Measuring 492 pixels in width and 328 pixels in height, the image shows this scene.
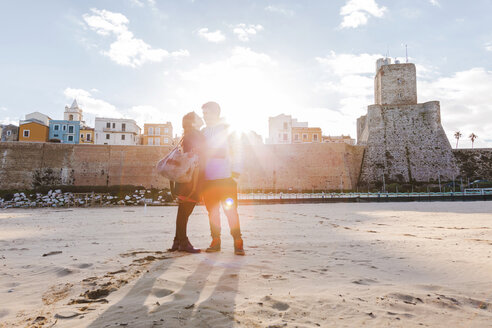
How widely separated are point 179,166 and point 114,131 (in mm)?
48000

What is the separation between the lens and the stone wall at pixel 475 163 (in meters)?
31.5

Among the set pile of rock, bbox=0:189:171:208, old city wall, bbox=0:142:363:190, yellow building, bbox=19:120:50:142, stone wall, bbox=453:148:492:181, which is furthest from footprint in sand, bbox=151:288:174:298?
yellow building, bbox=19:120:50:142

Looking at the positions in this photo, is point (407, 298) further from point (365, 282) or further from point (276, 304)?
point (276, 304)

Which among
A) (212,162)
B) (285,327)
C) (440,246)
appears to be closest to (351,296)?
(285,327)

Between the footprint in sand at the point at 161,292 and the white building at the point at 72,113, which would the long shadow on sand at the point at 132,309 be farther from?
the white building at the point at 72,113

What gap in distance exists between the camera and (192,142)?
129 inches

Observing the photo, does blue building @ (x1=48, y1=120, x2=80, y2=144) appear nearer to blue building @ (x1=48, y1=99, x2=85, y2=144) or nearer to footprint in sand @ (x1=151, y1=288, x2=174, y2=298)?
blue building @ (x1=48, y1=99, x2=85, y2=144)

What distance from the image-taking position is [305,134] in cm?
4941

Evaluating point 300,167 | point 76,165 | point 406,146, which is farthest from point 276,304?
point 406,146

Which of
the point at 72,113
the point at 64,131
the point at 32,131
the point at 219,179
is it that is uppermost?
the point at 72,113

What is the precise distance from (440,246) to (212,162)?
299 centimetres

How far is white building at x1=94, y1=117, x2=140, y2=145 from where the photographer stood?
45812mm

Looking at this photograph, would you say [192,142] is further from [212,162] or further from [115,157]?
[115,157]

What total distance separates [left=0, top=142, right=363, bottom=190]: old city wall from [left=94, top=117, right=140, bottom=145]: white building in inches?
584
